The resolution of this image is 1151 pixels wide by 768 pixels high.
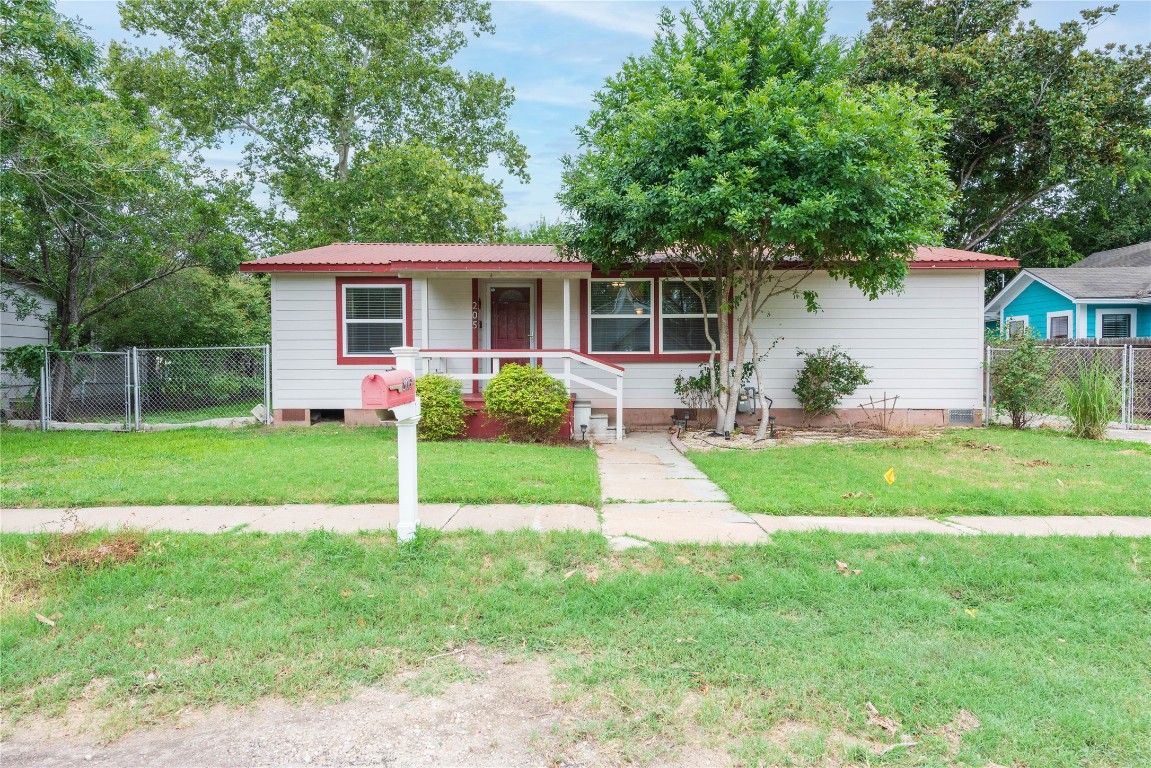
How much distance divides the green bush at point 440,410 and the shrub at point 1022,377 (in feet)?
27.5

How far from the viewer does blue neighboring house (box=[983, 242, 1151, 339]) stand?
15.7m

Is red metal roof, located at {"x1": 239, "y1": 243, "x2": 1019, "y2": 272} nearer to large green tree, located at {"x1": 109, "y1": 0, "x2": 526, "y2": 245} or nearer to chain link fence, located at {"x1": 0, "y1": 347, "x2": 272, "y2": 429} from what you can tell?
chain link fence, located at {"x1": 0, "y1": 347, "x2": 272, "y2": 429}

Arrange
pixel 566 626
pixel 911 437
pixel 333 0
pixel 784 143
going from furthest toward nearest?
pixel 333 0 < pixel 911 437 < pixel 784 143 < pixel 566 626

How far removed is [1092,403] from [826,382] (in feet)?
11.6

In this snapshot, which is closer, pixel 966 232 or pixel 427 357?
pixel 427 357

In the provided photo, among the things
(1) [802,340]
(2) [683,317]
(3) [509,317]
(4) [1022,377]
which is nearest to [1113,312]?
(4) [1022,377]

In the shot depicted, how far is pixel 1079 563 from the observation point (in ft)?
12.8

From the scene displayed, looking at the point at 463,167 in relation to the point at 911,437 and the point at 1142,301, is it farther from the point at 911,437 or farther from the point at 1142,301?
the point at 1142,301

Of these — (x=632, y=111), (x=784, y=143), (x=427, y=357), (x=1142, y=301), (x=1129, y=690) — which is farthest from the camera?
(x=1142, y=301)

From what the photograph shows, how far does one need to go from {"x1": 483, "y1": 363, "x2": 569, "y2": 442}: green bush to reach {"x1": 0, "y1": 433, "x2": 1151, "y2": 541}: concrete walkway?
145 inches

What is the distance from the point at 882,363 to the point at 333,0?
19497mm

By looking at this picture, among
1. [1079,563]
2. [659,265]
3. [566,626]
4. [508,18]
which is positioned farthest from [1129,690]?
[508,18]

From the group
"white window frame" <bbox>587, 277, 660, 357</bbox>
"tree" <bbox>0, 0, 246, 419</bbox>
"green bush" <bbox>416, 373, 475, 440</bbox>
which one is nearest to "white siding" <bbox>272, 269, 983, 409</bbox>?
"white window frame" <bbox>587, 277, 660, 357</bbox>

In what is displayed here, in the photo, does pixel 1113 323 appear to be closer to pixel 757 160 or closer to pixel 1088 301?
pixel 1088 301
